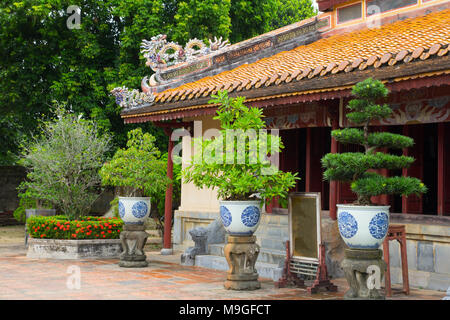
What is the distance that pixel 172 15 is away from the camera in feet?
63.3

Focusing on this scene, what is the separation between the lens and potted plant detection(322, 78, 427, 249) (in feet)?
20.7

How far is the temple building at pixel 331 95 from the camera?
8.11 metres

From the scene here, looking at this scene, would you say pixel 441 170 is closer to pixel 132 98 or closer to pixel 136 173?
pixel 136 173

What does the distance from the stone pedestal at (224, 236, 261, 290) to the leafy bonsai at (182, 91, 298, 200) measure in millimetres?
661

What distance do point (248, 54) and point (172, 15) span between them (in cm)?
723

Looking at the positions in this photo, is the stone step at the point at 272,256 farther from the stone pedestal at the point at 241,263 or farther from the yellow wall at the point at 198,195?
the yellow wall at the point at 198,195

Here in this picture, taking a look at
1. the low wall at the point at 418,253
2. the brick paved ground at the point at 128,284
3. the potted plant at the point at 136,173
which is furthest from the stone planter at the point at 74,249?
the low wall at the point at 418,253

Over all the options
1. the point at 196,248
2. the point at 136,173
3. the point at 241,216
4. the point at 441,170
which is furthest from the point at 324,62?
the point at 196,248

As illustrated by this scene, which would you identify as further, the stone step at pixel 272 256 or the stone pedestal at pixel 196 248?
the stone pedestal at pixel 196 248

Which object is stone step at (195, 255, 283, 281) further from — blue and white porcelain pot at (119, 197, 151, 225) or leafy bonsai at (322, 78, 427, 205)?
leafy bonsai at (322, 78, 427, 205)

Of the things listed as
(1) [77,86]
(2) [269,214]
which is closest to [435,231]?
(2) [269,214]

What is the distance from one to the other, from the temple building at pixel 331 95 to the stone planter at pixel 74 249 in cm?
167

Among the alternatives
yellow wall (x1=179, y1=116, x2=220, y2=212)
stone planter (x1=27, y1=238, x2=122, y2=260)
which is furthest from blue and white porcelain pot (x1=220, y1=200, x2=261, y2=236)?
stone planter (x1=27, y1=238, x2=122, y2=260)

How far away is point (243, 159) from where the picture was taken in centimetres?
797
